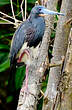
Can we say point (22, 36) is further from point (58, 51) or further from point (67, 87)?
point (67, 87)

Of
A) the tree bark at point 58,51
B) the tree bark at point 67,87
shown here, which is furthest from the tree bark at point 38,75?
the tree bark at point 67,87

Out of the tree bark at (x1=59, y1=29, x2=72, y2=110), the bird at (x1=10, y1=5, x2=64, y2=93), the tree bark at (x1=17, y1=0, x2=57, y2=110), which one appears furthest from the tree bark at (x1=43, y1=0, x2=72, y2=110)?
the bird at (x1=10, y1=5, x2=64, y2=93)

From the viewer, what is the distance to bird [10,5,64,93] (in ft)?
7.98

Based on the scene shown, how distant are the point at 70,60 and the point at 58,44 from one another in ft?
0.99

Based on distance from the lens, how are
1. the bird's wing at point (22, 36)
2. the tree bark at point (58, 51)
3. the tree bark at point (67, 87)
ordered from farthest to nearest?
the bird's wing at point (22, 36) → the tree bark at point (58, 51) → the tree bark at point (67, 87)

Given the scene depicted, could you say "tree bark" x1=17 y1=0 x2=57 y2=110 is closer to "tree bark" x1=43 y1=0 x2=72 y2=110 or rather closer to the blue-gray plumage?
"tree bark" x1=43 y1=0 x2=72 y2=110

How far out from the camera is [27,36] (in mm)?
2449

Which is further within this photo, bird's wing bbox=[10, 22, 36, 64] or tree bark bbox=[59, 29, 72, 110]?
bird's wing bbox=[10, 22, 36, 64]

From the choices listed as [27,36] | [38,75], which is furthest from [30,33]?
[38,75]

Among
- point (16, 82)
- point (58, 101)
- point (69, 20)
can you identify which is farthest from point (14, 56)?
point (58, 101)

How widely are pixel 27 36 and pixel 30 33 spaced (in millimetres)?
39

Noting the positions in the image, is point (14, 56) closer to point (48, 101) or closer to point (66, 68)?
point (48, 101)

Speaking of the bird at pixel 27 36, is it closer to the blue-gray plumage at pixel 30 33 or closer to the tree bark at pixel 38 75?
the blue-gray plumage at pixel 30 33

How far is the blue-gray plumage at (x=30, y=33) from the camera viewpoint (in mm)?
2430
